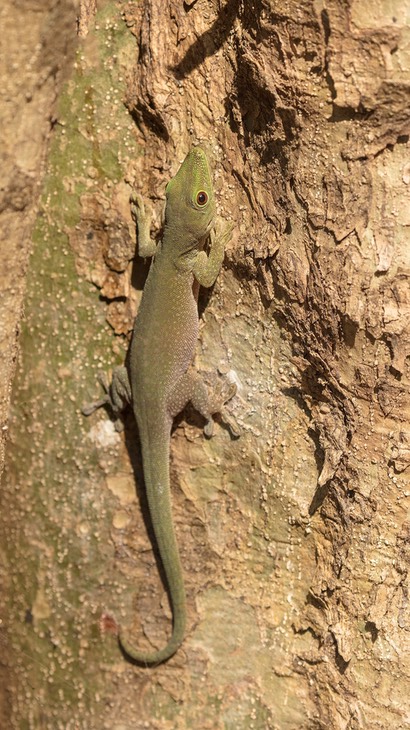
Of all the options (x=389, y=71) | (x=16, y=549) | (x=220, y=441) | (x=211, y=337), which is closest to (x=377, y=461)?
(x=220, y=441)

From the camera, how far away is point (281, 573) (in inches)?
148

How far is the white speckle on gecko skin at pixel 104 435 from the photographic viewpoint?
3.98 meters

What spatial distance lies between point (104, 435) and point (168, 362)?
66cm

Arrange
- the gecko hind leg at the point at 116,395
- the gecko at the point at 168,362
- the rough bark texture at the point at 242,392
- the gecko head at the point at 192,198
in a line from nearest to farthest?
the rough bark texture at the point at 242,392 → the gecko head at the point at 192,198 → the gecko at the point at 168,362 → the gecko hind leg at the point at 116,395

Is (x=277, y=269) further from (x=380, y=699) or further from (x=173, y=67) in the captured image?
(x=380, y=699)

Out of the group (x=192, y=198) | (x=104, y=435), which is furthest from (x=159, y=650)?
(x=192, y=198)

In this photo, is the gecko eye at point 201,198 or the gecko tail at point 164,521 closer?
the gecko eye at point 201,198

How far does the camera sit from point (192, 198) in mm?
3605

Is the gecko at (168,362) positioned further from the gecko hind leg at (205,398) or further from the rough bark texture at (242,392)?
the rough bark texture at (242,392)

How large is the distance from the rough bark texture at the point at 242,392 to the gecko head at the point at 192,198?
103mm

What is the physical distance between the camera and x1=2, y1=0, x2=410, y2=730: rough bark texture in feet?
9.98

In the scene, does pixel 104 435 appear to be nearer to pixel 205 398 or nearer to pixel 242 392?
pixel 205 398

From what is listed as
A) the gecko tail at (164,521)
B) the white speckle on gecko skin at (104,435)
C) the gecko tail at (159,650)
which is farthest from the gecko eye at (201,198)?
the gecko tail at (159,650)

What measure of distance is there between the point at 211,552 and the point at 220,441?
2.37 ft
